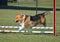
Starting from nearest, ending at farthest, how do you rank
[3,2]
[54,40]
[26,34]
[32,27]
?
[54,40] → [26,34] → [32,27] → [3,2]

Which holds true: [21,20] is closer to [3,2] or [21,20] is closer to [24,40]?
[24,40]

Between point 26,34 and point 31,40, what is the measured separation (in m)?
1.94

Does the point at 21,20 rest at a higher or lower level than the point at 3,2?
higher

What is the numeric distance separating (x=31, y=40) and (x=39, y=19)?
3.56 meters

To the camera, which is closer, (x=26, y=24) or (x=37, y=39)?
(x=37, y=39)

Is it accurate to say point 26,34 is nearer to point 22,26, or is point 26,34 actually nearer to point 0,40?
point 22,26

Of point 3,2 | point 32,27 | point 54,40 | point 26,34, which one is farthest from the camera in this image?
point 3,2

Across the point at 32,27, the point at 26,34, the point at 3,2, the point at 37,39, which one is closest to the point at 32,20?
the point at 32,27

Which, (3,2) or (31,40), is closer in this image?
(31,40)

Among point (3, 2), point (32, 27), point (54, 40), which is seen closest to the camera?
point (54, 40)

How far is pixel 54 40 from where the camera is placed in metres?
11.8

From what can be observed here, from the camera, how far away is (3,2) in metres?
38.5

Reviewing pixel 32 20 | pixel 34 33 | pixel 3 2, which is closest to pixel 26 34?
pixel 34 33

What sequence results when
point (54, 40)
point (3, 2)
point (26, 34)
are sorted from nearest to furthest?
1. point (54, 40)
2. point (26, 34)
3. point (3, 2)
